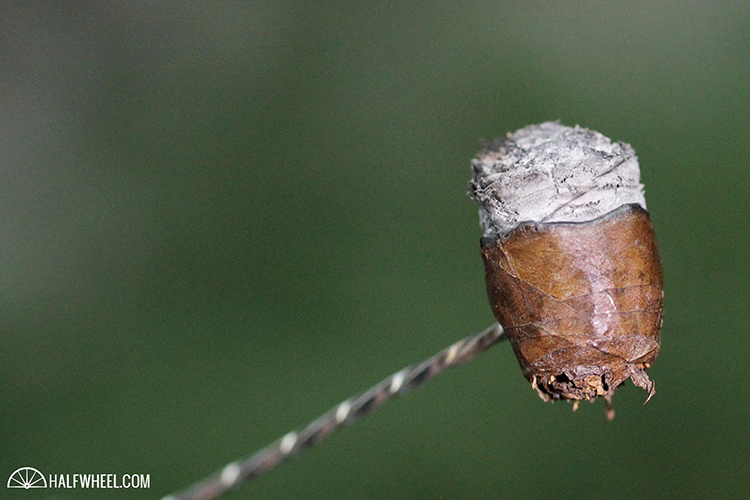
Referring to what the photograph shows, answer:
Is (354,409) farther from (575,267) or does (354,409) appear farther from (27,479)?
(27,479)

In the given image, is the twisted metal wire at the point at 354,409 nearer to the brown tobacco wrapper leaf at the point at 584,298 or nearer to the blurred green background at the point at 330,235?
the brown tobacco wrapper leaf at the point at 584,298

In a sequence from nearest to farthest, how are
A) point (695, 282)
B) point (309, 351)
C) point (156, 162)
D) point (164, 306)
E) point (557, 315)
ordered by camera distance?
point (557, 315)
point (695, 282)
point (309, 351)
point (164, 306)
point (156, 162)

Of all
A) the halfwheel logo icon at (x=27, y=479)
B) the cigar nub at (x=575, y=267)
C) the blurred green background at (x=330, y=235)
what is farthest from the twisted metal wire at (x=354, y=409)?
the halfwheel logo icon at (x=27, y=479)

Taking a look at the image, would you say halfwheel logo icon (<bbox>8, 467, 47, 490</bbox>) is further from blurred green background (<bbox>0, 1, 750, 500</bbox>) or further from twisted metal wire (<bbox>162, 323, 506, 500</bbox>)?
twisted metal wire (<bbox>162, 323, 506, 500</bbox>)

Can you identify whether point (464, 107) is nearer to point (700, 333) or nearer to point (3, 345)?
point (700, 333)

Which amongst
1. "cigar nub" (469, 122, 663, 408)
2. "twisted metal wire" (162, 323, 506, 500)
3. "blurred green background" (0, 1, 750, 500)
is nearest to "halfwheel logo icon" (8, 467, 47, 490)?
"blurred green background" (0, 1, 750, 500)

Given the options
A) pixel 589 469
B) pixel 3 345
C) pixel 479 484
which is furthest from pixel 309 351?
pixel 3 345

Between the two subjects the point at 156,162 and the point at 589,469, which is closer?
the point at 589,469
